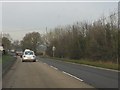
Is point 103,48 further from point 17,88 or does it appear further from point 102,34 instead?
point 17,88

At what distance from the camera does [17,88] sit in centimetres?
1488

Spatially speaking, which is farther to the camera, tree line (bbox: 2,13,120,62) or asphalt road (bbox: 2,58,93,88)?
tree line (bbox: 2,13,120,62)

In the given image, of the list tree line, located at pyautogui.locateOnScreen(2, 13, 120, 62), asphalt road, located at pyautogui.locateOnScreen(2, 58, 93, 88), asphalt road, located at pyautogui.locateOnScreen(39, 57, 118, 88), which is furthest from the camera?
tree line, located at pyautogui.locateOnScreen(2, 13, 120, 62)

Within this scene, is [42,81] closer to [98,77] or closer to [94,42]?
[98,77]

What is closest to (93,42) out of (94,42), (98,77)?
(94,42)

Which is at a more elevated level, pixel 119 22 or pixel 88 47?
pixel 119 22

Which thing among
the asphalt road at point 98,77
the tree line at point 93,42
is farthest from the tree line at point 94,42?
the asphalt road at point 98,77

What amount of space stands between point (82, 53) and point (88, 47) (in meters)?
7.21

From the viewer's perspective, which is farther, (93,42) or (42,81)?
(93,42)

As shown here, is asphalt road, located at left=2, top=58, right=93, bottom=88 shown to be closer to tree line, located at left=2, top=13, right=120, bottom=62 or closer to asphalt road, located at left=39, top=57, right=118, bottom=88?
asphalt road, located at left=39, top=57, right=118, bottom=88

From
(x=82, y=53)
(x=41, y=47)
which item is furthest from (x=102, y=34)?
(x=41, y=47)

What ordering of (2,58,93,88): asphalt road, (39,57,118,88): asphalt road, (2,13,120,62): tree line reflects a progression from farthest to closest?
(2,13,120,62): tree line
(39,57,118,88): asphalt road
(2,58,93,88): asphalt road

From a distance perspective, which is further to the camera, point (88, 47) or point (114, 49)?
point (88, 47)

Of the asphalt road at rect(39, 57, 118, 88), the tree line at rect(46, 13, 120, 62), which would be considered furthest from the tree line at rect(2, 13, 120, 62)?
the asphalt road at rect(39, 57, 118, 88)
